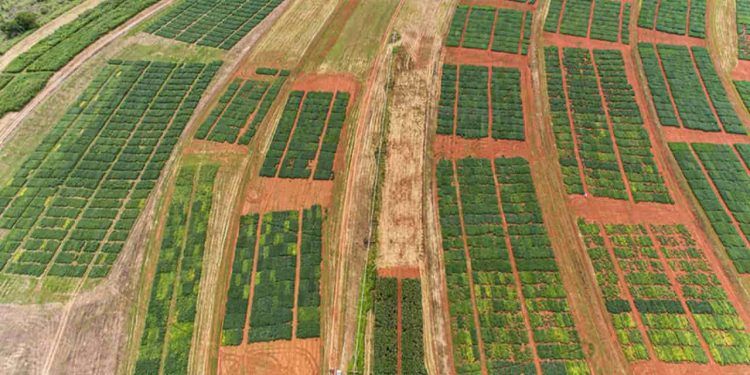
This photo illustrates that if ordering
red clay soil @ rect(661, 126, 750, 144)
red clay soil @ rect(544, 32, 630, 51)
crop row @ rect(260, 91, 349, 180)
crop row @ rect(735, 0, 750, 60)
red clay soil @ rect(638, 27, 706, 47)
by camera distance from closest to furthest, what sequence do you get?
crop row @ rect(260, 91, 349, 180)
red clay soil @ rect(661, 126, 750, 144)
crop row @ rect(735, 0, 750, 60)
red clay soil @ rect(544, 32, 630, 51)
red clay soil @ rect(638, 27, 706, 47)

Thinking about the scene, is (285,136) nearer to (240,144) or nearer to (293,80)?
(240,144)

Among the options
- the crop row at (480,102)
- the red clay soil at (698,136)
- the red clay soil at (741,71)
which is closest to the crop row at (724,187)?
the red clay soil at (698,136)

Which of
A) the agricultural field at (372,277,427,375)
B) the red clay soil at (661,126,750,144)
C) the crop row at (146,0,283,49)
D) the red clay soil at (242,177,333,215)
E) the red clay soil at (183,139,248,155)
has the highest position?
the crop row at (146,0,283,49)

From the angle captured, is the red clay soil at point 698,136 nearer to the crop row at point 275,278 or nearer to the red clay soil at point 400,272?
the red clay soil at point 400,272

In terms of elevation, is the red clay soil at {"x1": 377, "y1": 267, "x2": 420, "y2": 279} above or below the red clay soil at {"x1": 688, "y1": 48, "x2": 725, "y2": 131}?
below

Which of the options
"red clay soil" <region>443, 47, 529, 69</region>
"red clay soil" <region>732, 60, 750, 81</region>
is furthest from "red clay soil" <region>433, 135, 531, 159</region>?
"red clay soil" <region>732, 60, 750, 81</region>

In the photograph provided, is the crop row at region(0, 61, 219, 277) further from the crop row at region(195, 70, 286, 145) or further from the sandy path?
the sandy path

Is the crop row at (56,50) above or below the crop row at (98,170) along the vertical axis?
above

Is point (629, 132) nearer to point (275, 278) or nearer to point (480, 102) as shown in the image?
point (480, 102)
